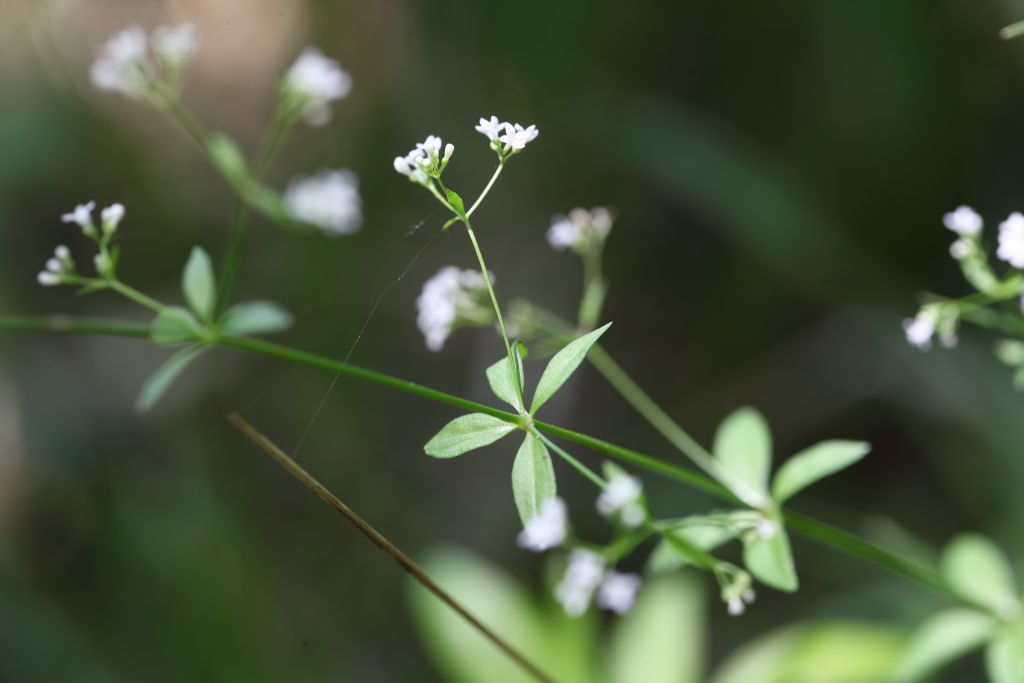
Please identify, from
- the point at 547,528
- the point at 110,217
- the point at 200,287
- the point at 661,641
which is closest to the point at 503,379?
the point at 547,528

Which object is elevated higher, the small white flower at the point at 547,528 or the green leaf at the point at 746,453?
the green leaf at the point at 746,453

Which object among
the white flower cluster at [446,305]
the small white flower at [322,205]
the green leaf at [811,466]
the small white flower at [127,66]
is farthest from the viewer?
the small white flower at [322,205]

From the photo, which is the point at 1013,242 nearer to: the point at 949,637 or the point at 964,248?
the point at 964,248

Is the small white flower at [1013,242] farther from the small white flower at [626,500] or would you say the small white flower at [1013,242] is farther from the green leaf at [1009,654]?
the green leaf at [1009,654]

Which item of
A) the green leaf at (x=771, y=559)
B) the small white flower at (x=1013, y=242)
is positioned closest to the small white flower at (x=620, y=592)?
the green leaf at (x=771, y=559)

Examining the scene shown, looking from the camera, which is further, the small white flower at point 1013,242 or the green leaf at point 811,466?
the green leaf at point 811,466

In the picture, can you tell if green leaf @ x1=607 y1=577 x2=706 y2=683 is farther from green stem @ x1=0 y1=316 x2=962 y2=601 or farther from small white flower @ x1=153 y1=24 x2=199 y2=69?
small white flower @ x1=153 y1=24 x2=199 y2=69

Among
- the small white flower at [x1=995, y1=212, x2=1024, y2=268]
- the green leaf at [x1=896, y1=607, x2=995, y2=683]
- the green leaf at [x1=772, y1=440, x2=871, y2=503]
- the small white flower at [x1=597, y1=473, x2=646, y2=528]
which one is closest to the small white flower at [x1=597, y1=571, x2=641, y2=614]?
the small white flower at [x1=597, y1=473, x2=646, y2=528]
